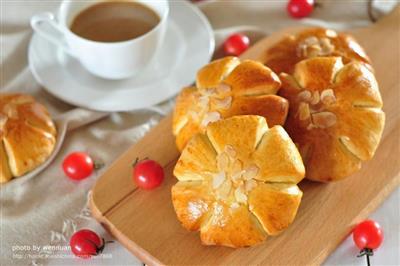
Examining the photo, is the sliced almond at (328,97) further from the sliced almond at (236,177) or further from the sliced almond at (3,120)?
the sliced almond at (3,120)

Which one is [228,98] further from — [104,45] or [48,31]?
[48,31]

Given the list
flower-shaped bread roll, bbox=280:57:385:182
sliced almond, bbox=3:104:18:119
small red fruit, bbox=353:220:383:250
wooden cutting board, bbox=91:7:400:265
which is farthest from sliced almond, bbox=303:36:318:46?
sliced almond, bbox=3:104:18:119

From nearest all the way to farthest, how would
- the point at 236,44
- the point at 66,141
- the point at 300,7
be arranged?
1. the point at 66,141
2. the point at 236,44
3. the point at 300,7

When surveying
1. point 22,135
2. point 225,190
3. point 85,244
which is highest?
point 225,190

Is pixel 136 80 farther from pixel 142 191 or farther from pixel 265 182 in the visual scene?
pixel 265 182

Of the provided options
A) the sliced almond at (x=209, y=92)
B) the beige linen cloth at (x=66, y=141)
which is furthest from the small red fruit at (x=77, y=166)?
the sliced almond at (x=209, y=92)

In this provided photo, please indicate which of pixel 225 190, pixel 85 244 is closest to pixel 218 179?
pixel 225 190

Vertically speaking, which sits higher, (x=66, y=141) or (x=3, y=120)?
(x=3, y=120)
